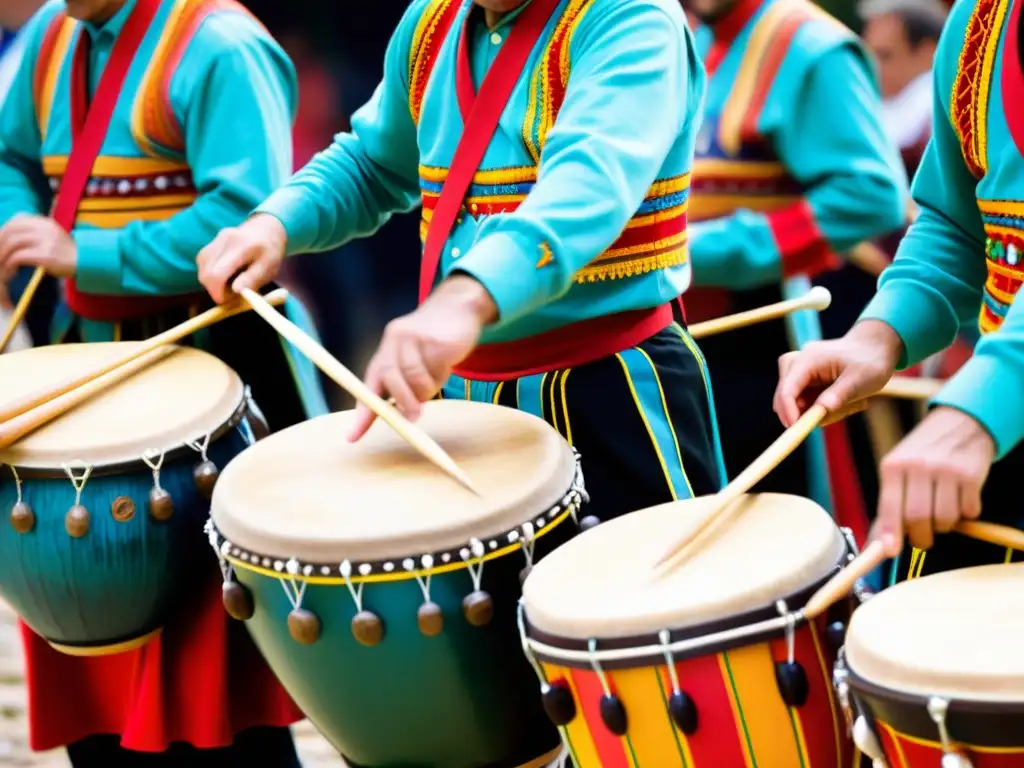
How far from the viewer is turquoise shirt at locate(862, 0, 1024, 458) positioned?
4.31ft

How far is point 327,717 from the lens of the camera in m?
1.71

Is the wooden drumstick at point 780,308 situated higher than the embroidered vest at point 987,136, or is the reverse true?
the embroidered vest at point 987,136

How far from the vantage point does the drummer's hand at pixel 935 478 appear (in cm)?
128

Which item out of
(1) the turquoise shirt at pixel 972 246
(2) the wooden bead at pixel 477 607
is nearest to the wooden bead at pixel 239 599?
(2) the wooden bead at pixel 477 607

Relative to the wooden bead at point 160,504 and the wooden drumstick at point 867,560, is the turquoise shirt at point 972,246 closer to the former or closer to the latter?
the wooden drumstick at point 867,560

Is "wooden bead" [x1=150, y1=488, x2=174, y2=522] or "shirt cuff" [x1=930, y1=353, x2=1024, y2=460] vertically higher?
"shirt cuff" [x1=930, y1=353, x2=1024, y2=460]

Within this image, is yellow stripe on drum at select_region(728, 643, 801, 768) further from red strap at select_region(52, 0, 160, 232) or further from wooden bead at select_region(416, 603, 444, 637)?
red strap at select_region(52, 0, 160, 232)

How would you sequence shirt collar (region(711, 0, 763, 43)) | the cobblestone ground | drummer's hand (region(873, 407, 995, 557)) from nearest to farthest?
drummer's hand (region(873, 407, 995, 557))
the cobblestone ground
shirt collar (region(711, 0, 763, 43))

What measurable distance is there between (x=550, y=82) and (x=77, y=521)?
0.83m

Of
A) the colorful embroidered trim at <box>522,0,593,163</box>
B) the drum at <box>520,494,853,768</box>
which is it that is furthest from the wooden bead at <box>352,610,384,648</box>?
the colorful embroidered trim at <box>522,0,593,163</box>

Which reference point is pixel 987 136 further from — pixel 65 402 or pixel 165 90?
pixel 165 90

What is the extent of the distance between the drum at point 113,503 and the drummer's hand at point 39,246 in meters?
0.38

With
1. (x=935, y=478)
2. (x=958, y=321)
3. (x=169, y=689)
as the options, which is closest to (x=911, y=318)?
(x=958, y=321)

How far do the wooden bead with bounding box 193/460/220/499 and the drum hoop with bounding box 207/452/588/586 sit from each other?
33 centimetres
